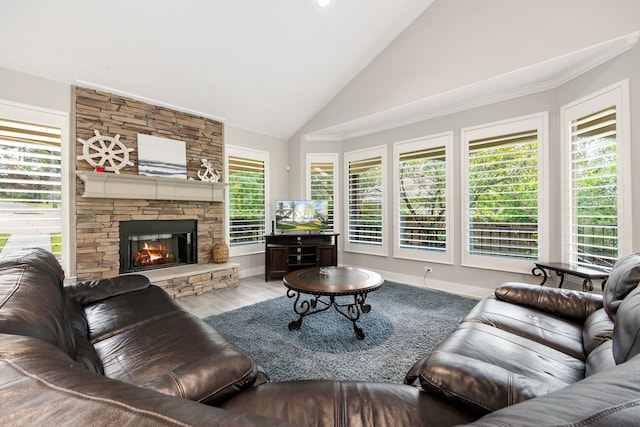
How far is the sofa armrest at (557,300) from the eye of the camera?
71.2 inches

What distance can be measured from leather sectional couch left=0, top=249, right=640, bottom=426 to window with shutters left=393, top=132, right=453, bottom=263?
1.93m

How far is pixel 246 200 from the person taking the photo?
489 cm

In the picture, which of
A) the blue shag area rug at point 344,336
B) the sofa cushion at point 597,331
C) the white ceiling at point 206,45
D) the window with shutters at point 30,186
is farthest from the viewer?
the window with shutters at point 30,186

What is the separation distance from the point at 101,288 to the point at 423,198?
4.01 meters

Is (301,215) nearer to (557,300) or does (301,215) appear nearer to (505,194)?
(505,194)

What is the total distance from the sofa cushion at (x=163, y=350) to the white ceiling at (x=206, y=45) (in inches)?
106

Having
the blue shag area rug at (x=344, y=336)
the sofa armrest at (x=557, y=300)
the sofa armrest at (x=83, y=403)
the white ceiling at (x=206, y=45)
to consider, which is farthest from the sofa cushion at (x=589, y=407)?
the white ceiling at (x=206, y=45)

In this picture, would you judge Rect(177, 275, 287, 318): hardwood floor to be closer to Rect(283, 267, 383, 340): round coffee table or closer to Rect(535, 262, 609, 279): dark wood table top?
Rect(283, 267, 383, 340): round coffee table

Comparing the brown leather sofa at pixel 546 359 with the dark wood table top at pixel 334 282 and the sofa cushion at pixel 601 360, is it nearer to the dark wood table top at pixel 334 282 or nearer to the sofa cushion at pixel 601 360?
the sofa cushion at pixel 601 360

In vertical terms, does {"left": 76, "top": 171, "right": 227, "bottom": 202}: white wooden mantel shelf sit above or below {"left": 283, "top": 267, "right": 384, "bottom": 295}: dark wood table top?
above

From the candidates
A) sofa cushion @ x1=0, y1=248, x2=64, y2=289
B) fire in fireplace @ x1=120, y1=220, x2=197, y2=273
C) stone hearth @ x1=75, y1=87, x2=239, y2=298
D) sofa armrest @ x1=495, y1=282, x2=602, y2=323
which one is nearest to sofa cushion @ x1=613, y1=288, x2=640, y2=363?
sofa armrest @ x1=495, y1=282, x2=602, y2=323

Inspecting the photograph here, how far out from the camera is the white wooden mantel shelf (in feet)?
10.5

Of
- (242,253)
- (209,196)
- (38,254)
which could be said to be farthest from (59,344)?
(242,253)

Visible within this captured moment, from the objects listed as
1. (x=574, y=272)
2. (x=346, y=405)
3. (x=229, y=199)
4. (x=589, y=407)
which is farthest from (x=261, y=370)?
(x=229, y=199)
